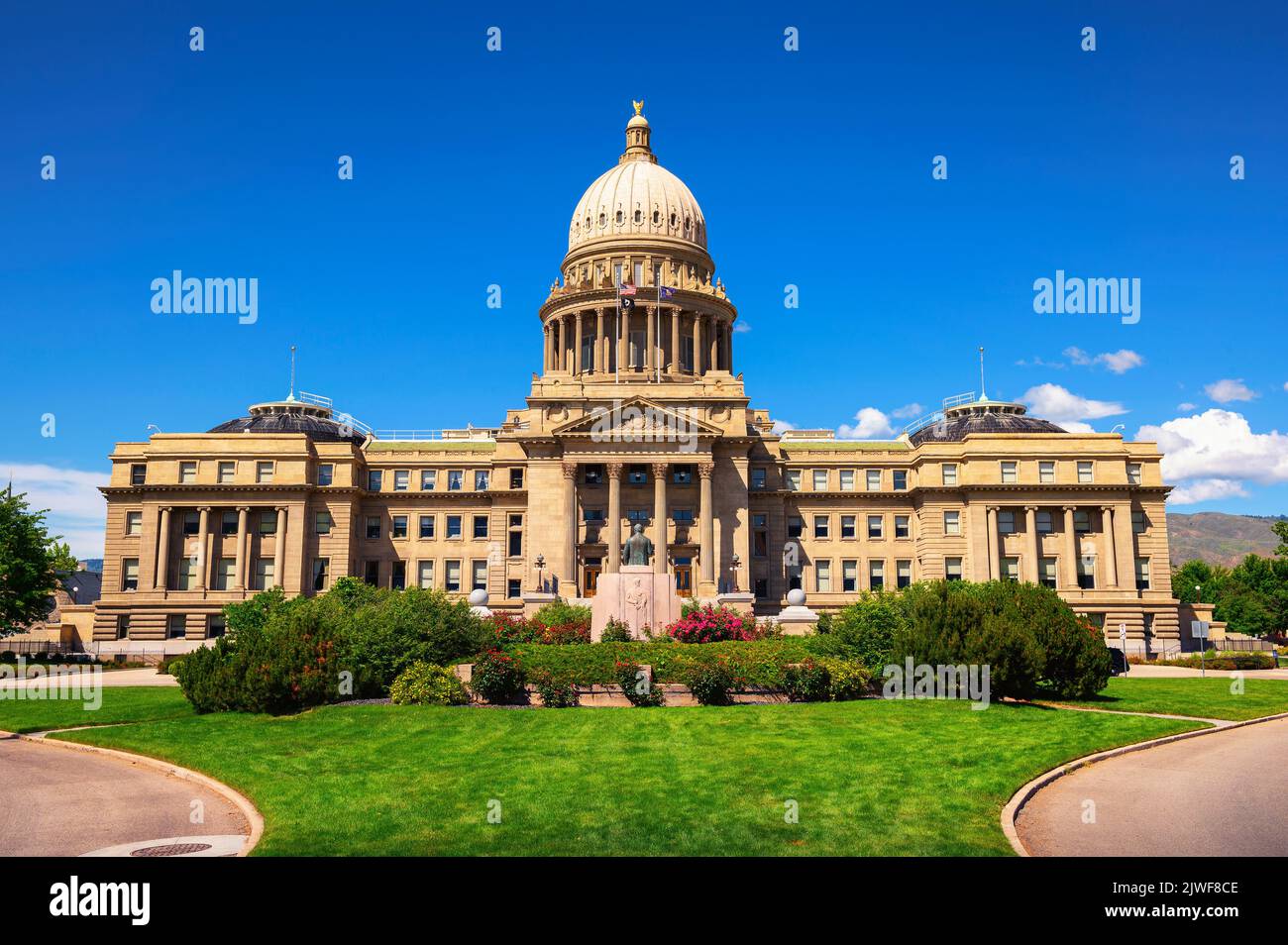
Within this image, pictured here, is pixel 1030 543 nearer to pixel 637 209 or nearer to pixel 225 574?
pixel 637 209

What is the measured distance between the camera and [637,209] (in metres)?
97.2

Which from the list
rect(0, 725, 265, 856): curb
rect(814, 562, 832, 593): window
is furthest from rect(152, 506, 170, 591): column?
rect(814, 562, 832, 593): window

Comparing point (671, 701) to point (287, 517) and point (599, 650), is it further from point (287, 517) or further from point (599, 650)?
point (287, 517)

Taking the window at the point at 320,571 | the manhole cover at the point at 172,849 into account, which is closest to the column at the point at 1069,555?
the window at the point at 320,571

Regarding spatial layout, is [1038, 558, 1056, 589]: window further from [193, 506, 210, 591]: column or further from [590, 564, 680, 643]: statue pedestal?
[193, 506, 210, 591]: column

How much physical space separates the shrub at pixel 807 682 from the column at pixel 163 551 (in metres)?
60.7

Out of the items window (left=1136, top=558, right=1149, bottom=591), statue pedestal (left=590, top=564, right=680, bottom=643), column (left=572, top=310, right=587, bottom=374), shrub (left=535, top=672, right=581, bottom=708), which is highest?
column (left=572, top=310, right=587, bottom=374)

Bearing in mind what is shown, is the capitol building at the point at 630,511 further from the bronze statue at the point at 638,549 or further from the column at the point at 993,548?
the bronze statue at the point at 638,549

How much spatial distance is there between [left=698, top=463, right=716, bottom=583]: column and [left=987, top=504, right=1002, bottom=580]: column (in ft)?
74.0

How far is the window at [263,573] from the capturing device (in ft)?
253

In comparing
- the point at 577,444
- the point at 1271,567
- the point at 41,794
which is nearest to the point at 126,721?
the point at 41,794

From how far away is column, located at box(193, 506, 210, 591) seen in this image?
76188mm

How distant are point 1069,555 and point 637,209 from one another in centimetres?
5258

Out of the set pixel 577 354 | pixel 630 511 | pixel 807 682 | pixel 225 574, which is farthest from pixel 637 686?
pixel 577 354
